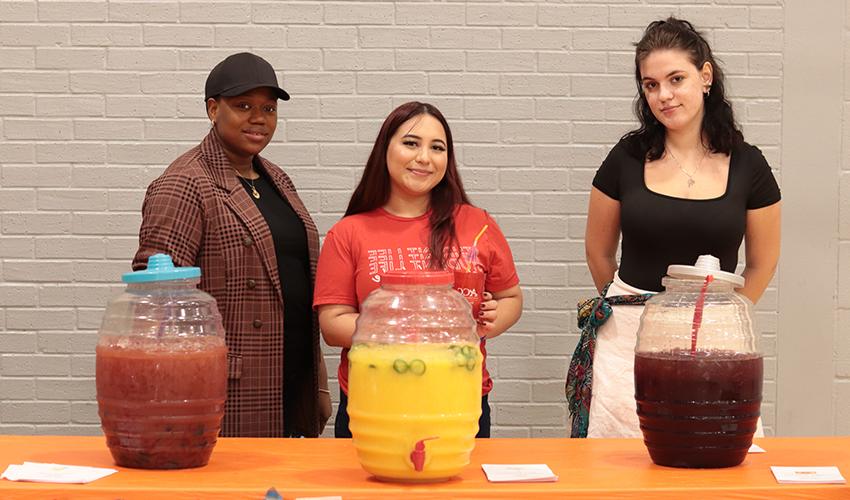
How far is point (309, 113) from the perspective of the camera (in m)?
3.82

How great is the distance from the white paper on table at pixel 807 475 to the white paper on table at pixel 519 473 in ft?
1.20

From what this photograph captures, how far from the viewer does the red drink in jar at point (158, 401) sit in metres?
1.72

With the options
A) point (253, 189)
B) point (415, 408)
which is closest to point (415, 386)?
point (415, 408)

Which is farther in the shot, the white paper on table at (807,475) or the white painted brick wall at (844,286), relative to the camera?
the white painted brick wall at (844,286)

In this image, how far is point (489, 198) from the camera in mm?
3875

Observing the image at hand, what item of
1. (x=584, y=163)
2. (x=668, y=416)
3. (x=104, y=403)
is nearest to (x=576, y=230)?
(x=584, y=163)

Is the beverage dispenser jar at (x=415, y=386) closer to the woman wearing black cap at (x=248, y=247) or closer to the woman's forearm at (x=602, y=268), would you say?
the woman wearing black cap at (x=248, y=247)

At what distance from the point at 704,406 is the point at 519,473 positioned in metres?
0.33

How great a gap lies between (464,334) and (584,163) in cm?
230

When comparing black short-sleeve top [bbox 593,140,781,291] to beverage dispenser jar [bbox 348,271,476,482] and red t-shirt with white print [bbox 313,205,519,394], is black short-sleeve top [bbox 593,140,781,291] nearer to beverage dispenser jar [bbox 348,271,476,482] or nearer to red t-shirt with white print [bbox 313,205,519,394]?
red t-shirt with white print [bbox 313,205,519,394]


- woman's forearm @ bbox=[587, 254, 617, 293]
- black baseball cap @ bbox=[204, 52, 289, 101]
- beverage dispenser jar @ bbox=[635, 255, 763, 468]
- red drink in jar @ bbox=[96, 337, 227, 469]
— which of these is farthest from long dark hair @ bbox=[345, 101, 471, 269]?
red drink in jar @ bbox=[96, 337, 227, 469]

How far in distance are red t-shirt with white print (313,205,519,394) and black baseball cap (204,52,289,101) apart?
0.50 m

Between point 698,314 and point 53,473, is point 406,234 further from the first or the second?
point 53,473

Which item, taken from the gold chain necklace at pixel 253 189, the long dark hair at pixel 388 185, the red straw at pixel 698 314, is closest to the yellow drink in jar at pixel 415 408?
the red straw at pixel 698 314
